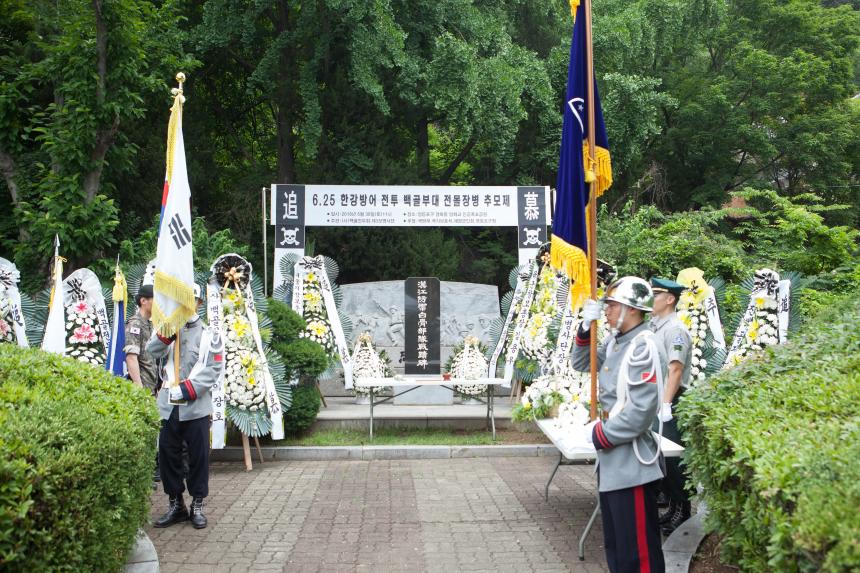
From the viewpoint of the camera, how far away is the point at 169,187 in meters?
6.60

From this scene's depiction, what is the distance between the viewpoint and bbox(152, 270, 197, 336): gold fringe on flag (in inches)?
243

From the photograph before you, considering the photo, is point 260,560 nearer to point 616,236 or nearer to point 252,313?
point 252,313

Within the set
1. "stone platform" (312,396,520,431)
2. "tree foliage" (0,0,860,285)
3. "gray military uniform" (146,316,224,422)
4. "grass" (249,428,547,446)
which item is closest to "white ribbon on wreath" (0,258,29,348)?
"grass" (249,428,547,446)

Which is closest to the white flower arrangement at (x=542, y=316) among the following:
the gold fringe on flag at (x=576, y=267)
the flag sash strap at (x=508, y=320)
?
the flag sash strap at (x=508, y=320)

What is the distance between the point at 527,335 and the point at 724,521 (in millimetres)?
→ 7055

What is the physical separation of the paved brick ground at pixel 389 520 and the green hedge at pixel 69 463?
4.06 ft

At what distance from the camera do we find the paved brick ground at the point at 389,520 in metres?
5.46

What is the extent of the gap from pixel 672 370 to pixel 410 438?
461cm

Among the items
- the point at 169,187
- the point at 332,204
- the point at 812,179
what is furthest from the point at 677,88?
the point at 169,187

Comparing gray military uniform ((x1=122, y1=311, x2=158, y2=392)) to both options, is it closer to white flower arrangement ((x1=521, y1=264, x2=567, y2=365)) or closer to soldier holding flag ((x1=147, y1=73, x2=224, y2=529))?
soldier holding flag ((x1=147, y1=73, x2=224, y2=529))

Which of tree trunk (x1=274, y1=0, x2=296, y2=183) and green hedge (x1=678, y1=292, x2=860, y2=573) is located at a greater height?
tree trunk (x1=274, y1=0, x2=296, y2=183)

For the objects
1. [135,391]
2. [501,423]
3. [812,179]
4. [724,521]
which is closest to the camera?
[724,521]

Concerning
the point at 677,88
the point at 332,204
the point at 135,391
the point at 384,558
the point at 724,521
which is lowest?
the point at 384,558

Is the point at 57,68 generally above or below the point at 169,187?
above
